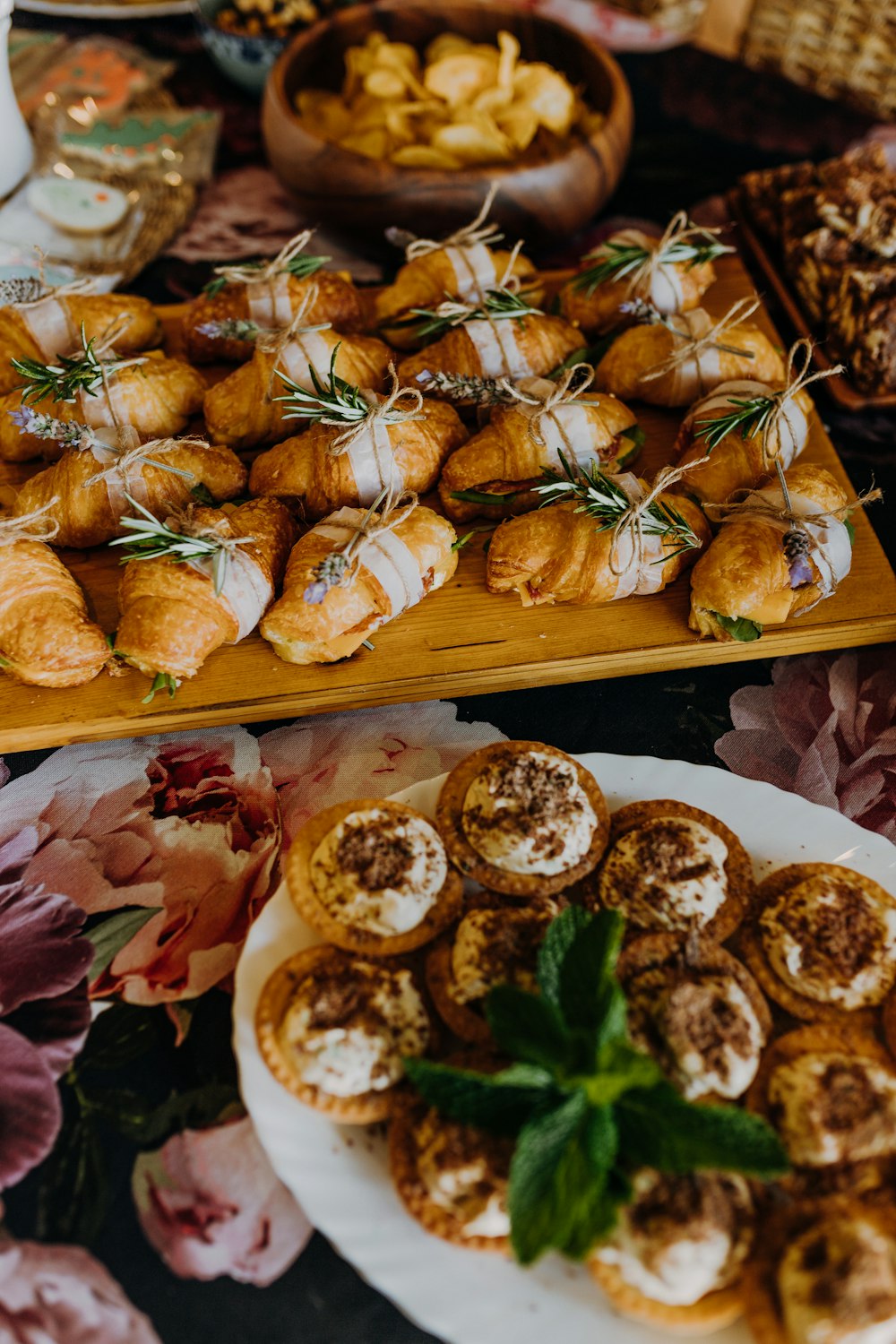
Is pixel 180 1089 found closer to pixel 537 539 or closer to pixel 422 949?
pixel 422 949

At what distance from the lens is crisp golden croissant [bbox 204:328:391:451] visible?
1.82 meters

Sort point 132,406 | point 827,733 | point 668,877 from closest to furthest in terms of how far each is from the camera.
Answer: point 668,877 → point 827,733 → point 132,406

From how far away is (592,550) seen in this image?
162 centimetres

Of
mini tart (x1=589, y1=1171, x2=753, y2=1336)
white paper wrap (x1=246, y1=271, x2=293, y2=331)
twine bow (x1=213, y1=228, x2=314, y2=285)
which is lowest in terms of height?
mini tart (x1=589, y1=1171, x2=753, y2=1336)

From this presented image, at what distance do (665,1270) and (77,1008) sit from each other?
88 centimetres

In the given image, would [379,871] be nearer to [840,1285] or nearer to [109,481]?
[840,1285]

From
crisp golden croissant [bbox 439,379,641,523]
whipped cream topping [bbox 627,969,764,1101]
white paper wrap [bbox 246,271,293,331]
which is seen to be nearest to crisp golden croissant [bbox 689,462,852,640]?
crisp golden croissant [bbox 439,379,641,523]

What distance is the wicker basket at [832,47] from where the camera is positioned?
2686 millimetres

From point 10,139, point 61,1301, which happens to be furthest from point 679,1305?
point 10,139

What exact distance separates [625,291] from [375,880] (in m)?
1.39

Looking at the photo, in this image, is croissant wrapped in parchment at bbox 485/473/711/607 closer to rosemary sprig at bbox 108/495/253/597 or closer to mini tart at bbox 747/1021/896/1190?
rosemary sprig at bbox 108/495/253/597

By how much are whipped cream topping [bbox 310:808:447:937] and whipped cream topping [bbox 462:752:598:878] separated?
0.08 meters

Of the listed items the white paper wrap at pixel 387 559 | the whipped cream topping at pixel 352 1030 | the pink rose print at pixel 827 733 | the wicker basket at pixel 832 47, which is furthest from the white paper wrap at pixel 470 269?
the wicker basket at pixel 832 47

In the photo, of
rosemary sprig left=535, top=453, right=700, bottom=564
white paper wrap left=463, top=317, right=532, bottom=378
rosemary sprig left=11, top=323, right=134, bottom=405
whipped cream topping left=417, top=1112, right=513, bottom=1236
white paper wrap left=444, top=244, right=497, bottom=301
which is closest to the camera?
whipped cream topping left=417, top=1112, right=513, bottom=1236
